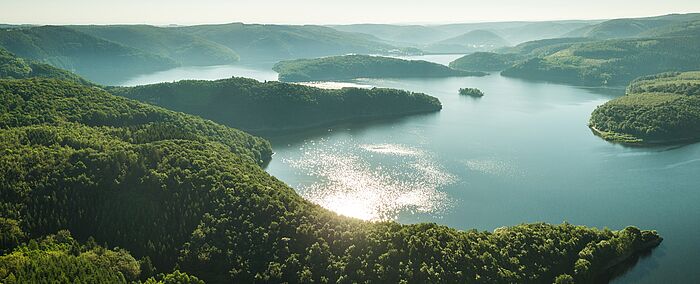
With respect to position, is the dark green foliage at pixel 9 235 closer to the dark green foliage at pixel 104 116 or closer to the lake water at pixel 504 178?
the dark green foliage at pixel 104 116

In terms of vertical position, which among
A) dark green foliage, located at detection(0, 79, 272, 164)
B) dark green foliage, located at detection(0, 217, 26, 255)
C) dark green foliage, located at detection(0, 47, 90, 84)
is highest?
dark green foliage, located at detection(0, 47, 90, 84)

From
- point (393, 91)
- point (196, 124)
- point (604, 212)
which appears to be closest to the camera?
point (604, 212)

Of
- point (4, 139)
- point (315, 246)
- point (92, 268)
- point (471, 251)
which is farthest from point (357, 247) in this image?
point (4, 139)

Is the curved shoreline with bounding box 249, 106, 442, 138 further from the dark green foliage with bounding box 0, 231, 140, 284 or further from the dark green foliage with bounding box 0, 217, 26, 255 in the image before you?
the dark green foliage with bounding box 0, 231, 140, 284

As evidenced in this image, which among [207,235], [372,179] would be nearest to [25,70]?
[372,179]

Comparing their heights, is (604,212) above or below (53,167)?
below

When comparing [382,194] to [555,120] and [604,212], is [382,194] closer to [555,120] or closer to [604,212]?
[604,212]

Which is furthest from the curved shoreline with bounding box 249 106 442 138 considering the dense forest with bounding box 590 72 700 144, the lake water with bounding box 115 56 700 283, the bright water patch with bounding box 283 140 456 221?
the dense forest with bounding box 590 72 700 144

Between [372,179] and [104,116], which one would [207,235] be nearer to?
[372,179]
